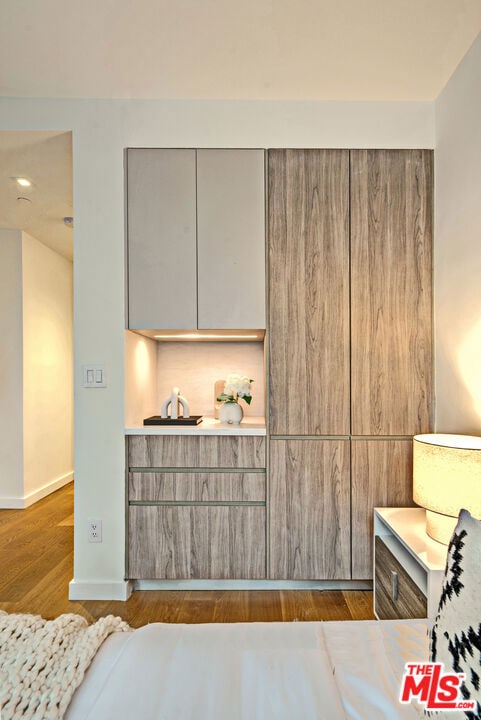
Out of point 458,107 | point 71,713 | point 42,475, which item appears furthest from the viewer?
point 42,475

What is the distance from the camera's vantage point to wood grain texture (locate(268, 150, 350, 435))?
8.11 ft

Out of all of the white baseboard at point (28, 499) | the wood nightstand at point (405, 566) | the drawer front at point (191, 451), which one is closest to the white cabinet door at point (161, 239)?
the drawer front at point (191, 451)

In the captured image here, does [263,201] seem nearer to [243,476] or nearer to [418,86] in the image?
[418,86]

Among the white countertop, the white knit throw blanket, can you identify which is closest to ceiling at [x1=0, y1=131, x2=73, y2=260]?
the white countertop

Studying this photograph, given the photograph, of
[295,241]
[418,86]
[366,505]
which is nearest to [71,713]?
[366,505]

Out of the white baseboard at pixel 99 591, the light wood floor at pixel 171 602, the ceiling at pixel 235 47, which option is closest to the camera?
the ceiling at pixel 235 47

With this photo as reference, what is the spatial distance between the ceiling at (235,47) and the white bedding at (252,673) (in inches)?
92.9

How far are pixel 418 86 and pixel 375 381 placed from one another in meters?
1.66

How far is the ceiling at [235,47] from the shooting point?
187 centimetres

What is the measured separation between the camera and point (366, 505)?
245cm

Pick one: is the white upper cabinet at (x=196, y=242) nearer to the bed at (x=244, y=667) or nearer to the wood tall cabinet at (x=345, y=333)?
the wood tall cabinet at (x=345, y=333)

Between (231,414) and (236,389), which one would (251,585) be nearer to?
(231,414)

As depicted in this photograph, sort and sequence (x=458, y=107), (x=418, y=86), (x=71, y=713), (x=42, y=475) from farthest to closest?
(x=42, y=475) → (x=418, y=86) → (x=458, y=107) → (x=71, y=713)

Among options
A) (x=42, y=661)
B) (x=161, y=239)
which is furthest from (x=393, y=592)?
(x=161, y=239)
